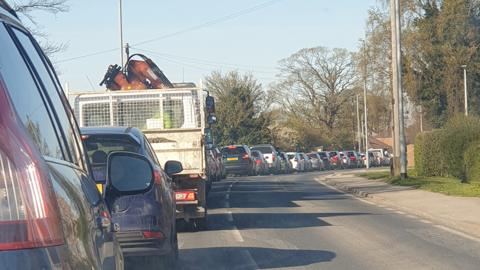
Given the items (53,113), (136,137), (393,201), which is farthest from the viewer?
(393,201)

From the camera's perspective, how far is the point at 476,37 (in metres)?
47.4

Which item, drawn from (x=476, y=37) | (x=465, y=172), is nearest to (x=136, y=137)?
(x=465, y=172)

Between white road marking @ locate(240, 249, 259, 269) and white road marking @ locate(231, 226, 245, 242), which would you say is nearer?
white road marking @ locate(240, 249, 259, 269)

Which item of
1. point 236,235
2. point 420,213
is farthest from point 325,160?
point 236,235

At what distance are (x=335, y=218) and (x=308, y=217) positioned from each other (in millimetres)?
584

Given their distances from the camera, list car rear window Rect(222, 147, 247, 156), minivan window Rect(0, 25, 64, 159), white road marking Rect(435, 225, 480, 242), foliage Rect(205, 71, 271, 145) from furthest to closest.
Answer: foliage Rect(205, 71, 271, 145) < car rear window Rect(222, 147, 247, 156) < white road marking Rect(435, 225, 480, 242) < minivan window Rect(0, 25, 64, 159)

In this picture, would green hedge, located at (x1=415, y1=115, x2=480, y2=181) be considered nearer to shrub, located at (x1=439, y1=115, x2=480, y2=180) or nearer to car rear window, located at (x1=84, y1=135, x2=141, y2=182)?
shrub, located at (x1=439, y1=115, x2=480, y2=180)

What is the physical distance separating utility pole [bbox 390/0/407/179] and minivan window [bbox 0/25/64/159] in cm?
2787

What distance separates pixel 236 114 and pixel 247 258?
60.1 meters

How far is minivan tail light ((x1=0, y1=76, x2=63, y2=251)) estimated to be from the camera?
2.02 metres

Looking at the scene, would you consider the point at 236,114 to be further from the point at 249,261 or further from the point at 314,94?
the point at 249,261

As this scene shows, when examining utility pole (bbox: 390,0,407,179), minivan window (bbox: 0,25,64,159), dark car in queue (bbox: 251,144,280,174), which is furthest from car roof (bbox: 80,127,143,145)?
dark car in queue (bbox: 251,144,280,174)

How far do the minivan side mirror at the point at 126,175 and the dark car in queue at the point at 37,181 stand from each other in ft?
2.56

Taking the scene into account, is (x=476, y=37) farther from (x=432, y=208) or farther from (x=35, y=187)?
(x=35, y=187)
